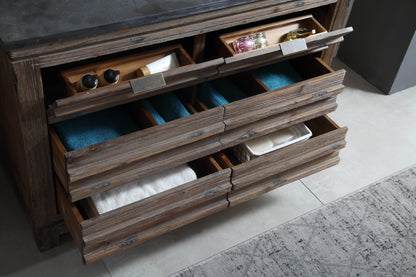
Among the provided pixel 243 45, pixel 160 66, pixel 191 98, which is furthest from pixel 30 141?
pixel 243 45

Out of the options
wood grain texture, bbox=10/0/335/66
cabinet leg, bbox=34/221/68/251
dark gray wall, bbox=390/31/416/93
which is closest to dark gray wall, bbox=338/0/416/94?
dark gray wall, bbox=390/31/416/93

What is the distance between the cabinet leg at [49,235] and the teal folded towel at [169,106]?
521 millimetres

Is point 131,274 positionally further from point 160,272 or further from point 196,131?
point 196,131

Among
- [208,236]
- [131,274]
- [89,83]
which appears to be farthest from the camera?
[208,236]

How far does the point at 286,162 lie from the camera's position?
1.86 meters

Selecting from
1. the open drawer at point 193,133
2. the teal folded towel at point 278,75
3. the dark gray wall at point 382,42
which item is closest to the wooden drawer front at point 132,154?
the open drawer at point 193,133

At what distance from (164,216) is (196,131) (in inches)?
11.9

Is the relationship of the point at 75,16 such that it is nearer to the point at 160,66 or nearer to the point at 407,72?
the point at 160,66

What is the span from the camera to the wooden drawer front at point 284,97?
5.41 feet

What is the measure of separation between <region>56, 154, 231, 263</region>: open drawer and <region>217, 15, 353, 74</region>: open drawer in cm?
35

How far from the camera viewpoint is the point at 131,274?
1796mm

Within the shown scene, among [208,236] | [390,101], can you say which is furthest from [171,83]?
[390,101]

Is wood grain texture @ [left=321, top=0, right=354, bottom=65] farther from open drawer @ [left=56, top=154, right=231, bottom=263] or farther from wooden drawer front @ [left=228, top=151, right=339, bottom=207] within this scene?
open drawer @ [left=56, top=154, right=231, bottom=263]

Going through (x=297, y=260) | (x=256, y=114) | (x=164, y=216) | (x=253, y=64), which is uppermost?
(x=253, y=64)
